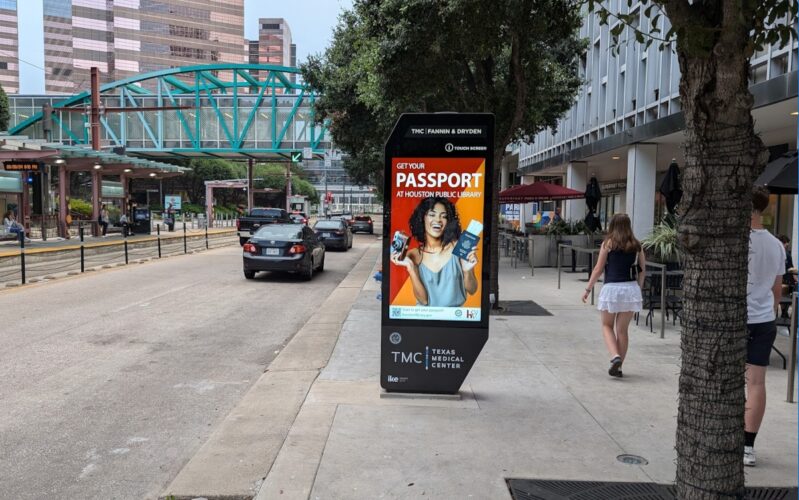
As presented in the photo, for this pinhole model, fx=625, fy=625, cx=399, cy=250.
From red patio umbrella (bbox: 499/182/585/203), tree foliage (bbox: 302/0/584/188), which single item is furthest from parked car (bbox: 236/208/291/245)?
tree foliage (bbox: 302/0/584/188)

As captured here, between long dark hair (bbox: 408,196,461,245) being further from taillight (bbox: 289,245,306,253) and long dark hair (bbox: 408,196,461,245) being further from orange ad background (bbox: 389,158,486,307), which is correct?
taillight (bbox: 289,245,306,253)

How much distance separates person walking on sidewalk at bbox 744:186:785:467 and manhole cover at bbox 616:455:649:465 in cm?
68

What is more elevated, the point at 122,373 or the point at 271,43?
the point at 271,43

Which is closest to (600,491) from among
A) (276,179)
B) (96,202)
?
(96,202)

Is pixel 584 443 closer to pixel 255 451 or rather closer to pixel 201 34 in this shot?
pixel 255 451

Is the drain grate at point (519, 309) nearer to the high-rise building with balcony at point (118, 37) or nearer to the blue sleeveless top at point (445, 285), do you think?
the blue sleeveless top at point (445, 285)

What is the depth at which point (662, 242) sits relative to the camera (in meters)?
11.3

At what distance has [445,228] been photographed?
561 cm

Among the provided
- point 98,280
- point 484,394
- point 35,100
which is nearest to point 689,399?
point 484,394

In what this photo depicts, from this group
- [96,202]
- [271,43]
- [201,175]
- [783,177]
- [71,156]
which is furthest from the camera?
[271,43]

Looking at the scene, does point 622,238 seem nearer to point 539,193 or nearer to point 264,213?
point 539,193

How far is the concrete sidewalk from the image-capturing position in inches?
162

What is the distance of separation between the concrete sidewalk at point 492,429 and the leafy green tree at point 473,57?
3857 mm

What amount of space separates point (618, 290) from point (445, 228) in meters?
2.30
